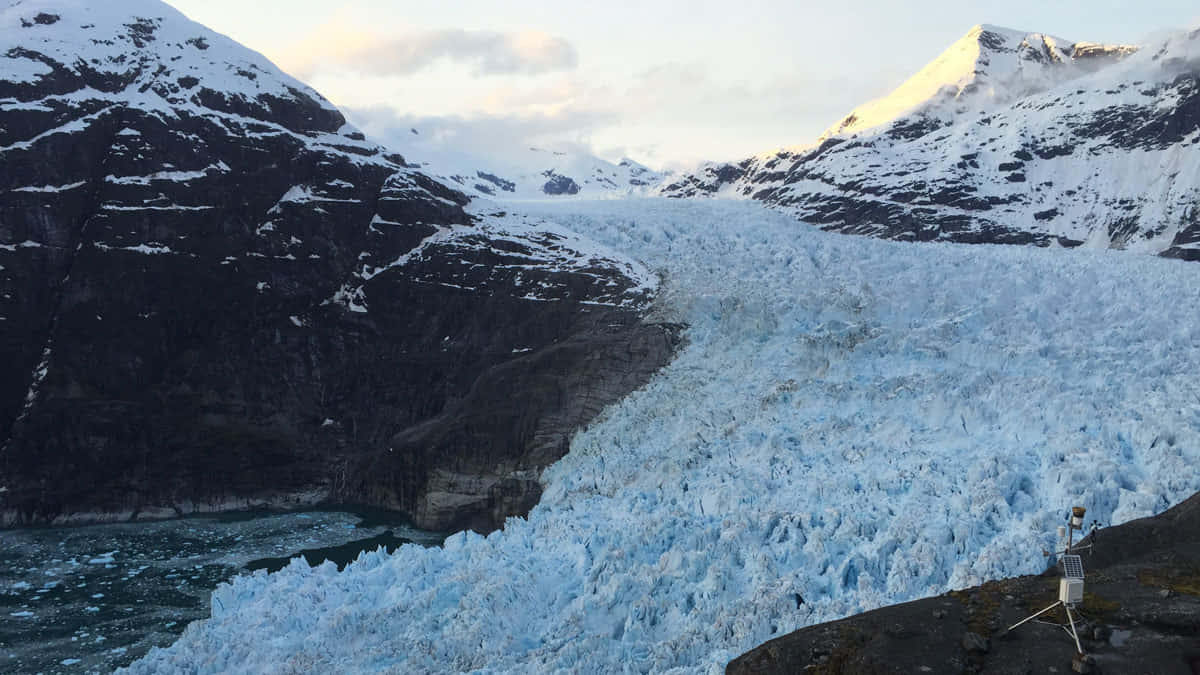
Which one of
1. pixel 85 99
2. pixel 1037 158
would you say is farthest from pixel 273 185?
pixel 1037 158

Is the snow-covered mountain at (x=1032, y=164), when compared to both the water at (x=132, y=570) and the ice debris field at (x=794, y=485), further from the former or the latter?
the water at (x=132, y=570)

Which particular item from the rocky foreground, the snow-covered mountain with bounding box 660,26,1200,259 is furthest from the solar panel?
the snow-covered mountain with bounding box 660,26,1200,259

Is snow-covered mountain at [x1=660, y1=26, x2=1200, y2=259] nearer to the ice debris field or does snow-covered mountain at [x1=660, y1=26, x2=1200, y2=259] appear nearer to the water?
the ice debris field

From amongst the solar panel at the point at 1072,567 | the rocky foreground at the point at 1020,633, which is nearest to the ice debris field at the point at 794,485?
the rocky foreground at the point at 1020,633

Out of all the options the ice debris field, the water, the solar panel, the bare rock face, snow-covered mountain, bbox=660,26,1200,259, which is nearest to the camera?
the solar panel

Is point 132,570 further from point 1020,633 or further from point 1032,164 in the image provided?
point 1032,164

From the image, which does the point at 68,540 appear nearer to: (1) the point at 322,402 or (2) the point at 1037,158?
(1) the point at 322,402

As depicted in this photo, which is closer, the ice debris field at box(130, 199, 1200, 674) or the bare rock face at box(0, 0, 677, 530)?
the ice debris field at box(130, 199, 1200, 674)
